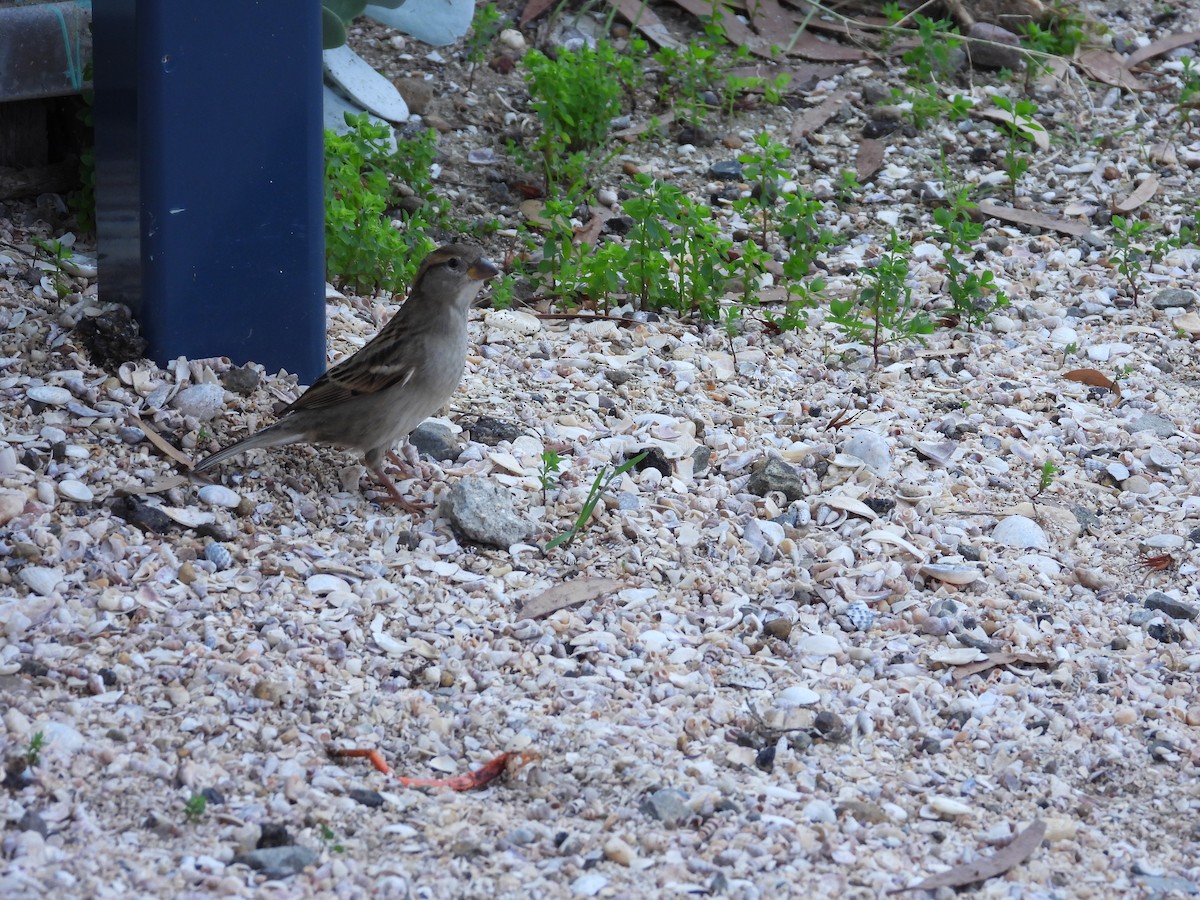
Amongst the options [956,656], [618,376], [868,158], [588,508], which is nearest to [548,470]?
[588,508]

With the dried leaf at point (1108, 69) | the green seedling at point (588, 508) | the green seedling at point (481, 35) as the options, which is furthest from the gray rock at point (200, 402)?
the dried leaf at point (1108, 69)

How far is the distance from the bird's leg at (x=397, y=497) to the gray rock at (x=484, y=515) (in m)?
0.08

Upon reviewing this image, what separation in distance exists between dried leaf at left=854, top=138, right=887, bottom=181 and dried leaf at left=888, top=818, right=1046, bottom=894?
4071 millimetres

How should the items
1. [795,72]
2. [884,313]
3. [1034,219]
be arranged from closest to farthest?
[884,313] → [1034,219] → [795,72]

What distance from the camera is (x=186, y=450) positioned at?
13.4ft

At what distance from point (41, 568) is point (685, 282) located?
269cm

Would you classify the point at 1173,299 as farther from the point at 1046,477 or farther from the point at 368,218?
the point at 368,218

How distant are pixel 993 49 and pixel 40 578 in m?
5.53

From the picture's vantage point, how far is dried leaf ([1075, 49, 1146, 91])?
735 cm

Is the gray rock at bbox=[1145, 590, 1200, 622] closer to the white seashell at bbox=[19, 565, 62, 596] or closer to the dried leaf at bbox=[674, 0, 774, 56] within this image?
the white seashell at bbox=[19, 565, 62, 596]

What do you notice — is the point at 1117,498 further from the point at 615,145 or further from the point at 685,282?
the point at 615,145

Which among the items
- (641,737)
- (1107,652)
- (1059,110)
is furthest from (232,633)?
(1059,110)

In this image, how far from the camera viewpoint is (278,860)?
2707mm

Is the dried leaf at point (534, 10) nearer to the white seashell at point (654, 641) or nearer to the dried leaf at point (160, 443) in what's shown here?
the dried leaf at point (160, 443)
